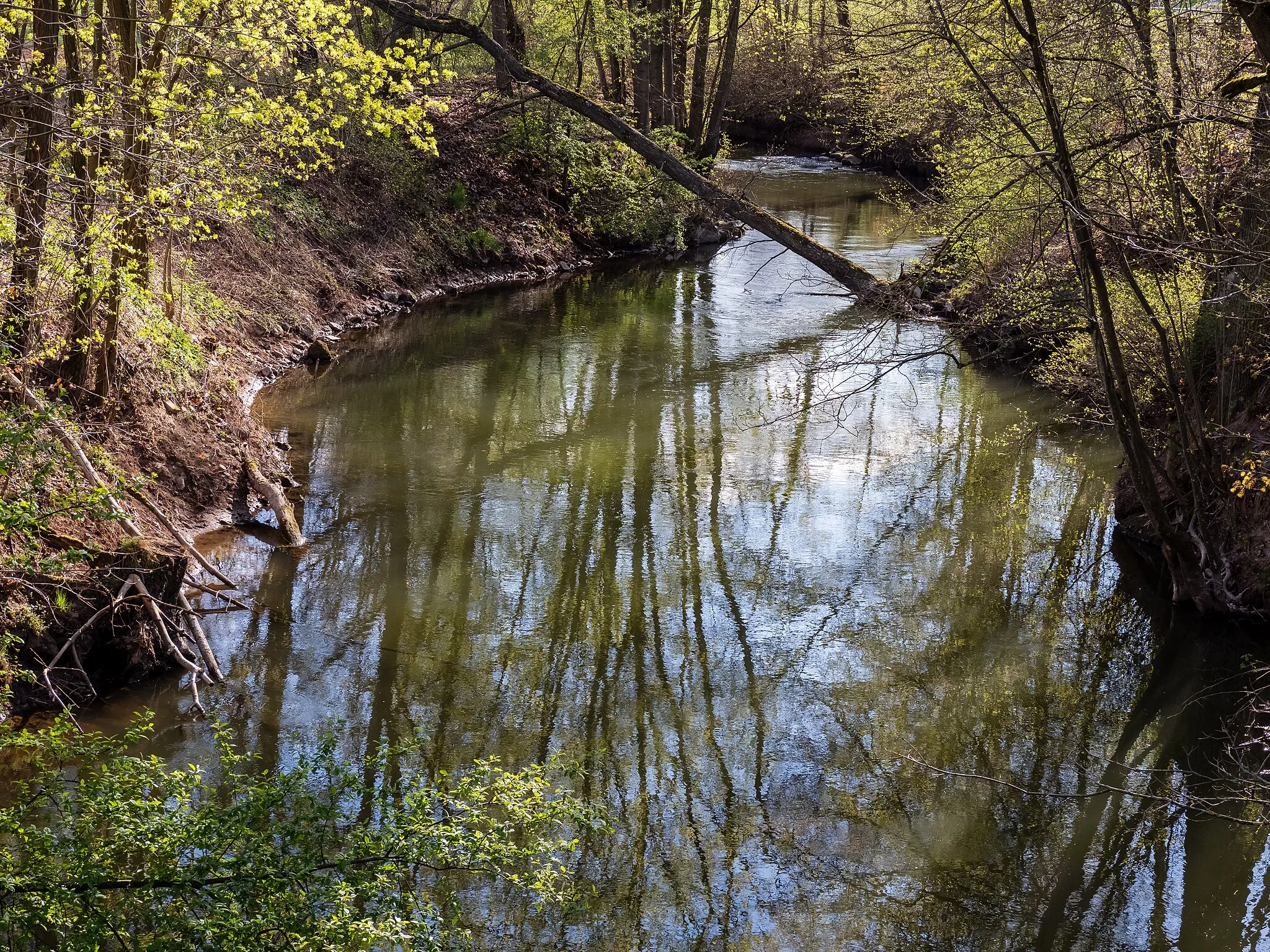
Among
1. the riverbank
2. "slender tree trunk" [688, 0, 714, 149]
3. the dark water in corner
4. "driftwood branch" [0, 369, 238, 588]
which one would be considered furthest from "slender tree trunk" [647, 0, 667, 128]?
"driftwood branch" [0, 369, 238, 588]

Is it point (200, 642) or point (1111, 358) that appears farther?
point (1111, 358)

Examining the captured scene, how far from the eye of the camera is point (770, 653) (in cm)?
935

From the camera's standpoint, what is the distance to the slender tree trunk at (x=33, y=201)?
7.98 meters

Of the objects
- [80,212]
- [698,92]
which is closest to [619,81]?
[698,92]

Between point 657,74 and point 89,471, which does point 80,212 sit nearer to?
point 89,471

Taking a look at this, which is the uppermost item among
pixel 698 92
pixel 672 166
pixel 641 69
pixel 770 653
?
pixel 641 69

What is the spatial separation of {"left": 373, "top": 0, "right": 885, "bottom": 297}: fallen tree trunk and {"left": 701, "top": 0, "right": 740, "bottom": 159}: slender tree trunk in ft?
36.3

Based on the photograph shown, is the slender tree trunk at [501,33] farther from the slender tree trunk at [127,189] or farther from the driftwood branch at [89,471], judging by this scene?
the driftwood branch at [89,471]

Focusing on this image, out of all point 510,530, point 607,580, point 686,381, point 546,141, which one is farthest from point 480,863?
point 546,141

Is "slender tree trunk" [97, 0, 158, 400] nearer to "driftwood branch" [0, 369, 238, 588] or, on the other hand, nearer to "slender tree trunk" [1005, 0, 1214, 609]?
"driftwood branch" [0, 369, 238, 588]

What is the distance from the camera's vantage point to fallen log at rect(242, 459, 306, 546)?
10.7 m

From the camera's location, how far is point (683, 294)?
2214 centimetres

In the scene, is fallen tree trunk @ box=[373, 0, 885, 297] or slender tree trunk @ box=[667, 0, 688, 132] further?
slender tree trunk @ box=[667, 0, 688, 132]

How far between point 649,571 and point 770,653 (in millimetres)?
1821
